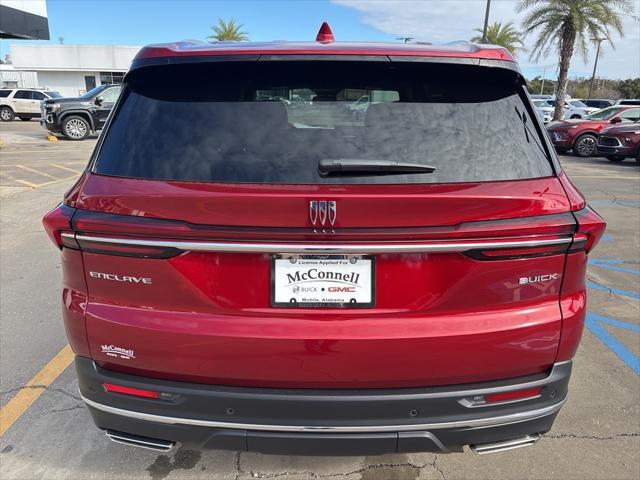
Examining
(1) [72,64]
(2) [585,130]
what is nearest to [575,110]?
(2) [585,130]

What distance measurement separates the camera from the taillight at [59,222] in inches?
71.1

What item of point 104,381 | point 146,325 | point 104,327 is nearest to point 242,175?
point 146,325

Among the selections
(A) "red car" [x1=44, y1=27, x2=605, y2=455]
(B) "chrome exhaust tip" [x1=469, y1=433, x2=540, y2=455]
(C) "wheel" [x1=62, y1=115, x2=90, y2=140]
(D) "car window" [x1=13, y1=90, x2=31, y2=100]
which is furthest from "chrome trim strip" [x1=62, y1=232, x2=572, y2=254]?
(D) "car window" [x1=13, y1=90, x2=31, y2=100]

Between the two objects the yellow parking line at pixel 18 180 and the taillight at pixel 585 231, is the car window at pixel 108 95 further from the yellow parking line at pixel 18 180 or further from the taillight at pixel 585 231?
the taillight at pixel 585 231

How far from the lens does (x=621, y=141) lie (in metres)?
14.8

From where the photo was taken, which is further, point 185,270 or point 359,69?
point 359,69

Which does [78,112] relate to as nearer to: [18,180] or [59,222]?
[18,180]

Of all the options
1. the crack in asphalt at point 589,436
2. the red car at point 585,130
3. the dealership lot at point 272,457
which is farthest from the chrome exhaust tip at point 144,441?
the red car at point 585,130

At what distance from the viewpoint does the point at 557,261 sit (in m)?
1.80

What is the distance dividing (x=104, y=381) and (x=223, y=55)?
53.3 inches

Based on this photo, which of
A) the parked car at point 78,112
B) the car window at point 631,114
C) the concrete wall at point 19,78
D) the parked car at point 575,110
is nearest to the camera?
the car window at point 631,114

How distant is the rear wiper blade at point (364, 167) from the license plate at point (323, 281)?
0.31 meters

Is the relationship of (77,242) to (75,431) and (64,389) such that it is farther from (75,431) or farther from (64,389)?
(64,389)

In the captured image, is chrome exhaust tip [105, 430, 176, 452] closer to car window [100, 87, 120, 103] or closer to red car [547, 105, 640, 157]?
red car [547, 105, 640, 157]
